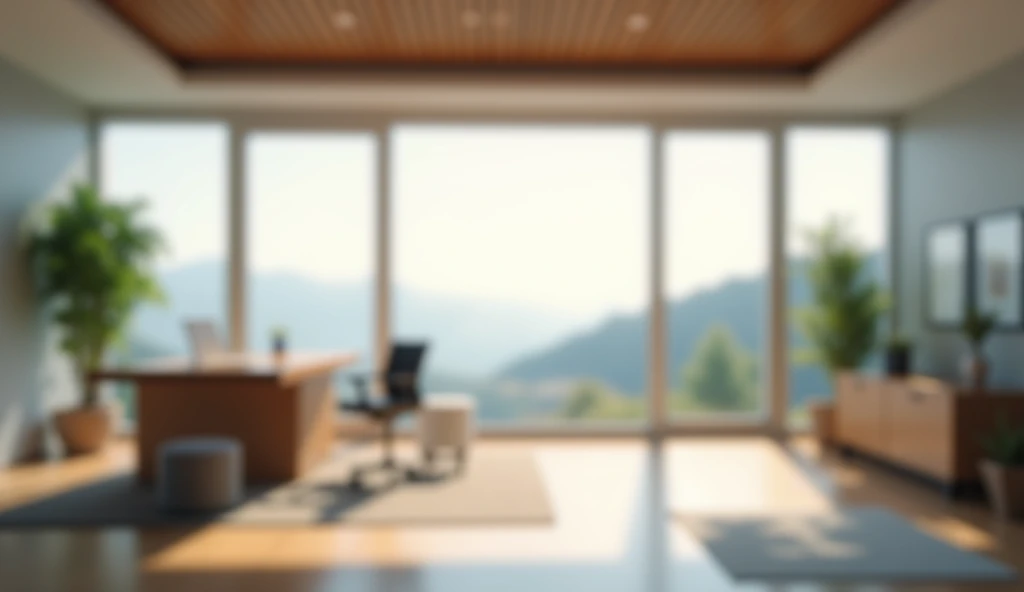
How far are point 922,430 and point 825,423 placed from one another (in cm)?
189

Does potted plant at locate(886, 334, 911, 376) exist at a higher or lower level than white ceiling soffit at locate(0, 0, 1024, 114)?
lower

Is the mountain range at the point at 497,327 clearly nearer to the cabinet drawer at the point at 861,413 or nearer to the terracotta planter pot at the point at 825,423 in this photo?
the terracotta planter pot at the point at 825,423

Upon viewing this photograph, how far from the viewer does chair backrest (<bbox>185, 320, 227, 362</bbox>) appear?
23.0 ft

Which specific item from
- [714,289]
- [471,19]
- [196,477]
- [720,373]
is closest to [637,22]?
[471,19]

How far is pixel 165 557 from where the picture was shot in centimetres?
481

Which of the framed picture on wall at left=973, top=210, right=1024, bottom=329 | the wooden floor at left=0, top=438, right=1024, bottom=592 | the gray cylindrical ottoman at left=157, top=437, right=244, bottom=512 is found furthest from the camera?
the framed picture on wall at left=973, top=210, right=1024, bottom=329

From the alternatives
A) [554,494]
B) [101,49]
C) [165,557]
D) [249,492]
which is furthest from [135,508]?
[101,49]

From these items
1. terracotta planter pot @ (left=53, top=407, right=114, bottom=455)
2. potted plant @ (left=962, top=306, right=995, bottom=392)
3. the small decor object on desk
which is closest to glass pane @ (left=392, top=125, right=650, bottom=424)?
terracotta planter pot @ (left=53, top=407, right=114, bottom=455)

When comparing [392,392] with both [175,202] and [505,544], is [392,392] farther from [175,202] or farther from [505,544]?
[175,202]

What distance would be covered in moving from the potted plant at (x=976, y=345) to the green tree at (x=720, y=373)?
412 inches

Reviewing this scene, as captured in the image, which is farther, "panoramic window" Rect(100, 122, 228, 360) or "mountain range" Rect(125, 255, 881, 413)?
"mountain range" Rect(125, 255, 881, 413)

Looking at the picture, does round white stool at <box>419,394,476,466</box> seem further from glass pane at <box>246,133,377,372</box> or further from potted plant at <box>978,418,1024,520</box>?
glass pane at <box>246,133,377,372</box>

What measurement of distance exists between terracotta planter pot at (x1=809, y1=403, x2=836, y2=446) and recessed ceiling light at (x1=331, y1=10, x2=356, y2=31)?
5.13 metres

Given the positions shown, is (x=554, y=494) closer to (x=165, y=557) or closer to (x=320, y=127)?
(x=165, y=557)
